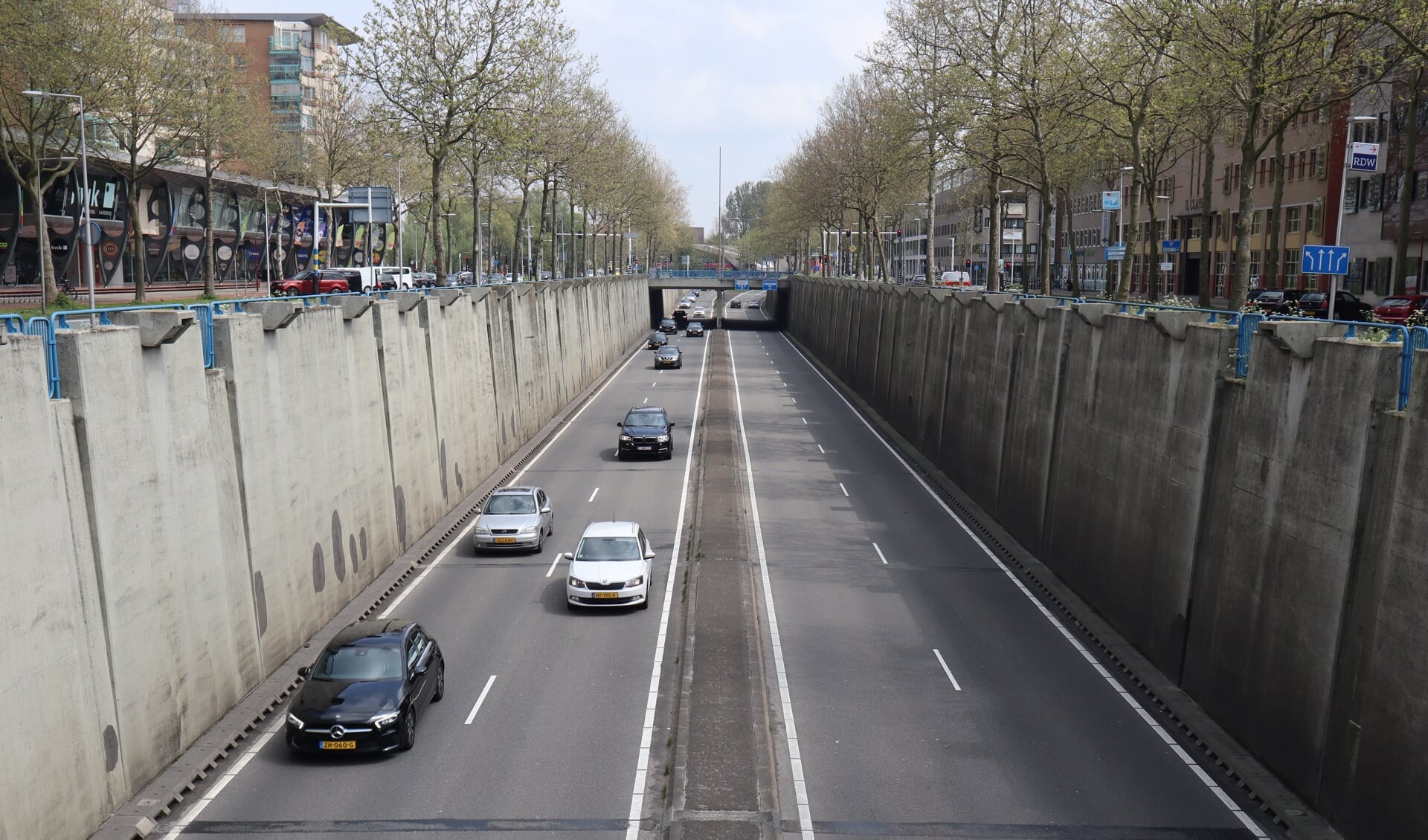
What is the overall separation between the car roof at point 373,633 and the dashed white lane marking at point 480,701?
1.76 m

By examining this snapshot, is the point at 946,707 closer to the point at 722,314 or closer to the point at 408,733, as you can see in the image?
the point at 408,733

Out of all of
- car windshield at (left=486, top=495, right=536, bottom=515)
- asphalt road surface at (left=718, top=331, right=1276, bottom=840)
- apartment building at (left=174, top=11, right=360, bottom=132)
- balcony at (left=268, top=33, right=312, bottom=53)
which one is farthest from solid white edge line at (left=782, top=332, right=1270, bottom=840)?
balcony at (left=268, top=33, right=312, bottom=53)

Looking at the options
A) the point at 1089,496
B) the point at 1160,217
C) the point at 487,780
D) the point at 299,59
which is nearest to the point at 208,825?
the point at 487,780

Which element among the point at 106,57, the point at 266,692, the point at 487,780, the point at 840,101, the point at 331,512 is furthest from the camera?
the point at 840,101

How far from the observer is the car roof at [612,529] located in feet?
85.7

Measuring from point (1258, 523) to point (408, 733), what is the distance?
43.9 ft

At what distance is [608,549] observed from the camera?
25.7 metres

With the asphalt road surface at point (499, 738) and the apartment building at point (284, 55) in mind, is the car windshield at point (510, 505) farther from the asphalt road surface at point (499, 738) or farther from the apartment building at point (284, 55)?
the apartment building at point (284, 55)

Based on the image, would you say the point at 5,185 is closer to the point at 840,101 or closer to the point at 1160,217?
the point at 840,101

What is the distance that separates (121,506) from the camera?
614 inches

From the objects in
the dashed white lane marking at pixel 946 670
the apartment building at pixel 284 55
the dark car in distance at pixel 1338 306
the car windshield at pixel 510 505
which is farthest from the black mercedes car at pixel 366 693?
the apartment building at pixel 284 55

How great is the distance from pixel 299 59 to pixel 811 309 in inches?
2350

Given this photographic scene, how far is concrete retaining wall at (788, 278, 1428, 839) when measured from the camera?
1373 centimetres

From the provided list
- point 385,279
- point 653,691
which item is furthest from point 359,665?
point 385,279
